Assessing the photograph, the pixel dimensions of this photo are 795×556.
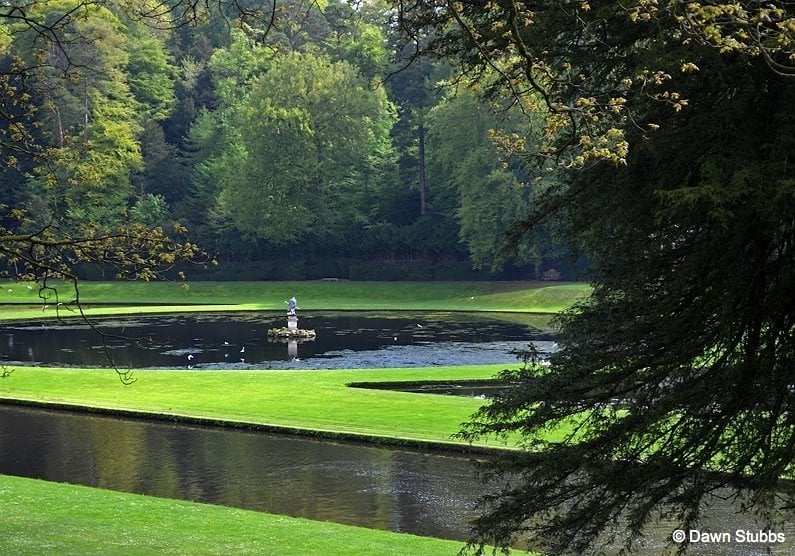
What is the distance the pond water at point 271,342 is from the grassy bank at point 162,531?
45.8 feet

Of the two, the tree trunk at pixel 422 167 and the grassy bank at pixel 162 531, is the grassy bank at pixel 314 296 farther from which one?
the grassy bank at pixel 162 531

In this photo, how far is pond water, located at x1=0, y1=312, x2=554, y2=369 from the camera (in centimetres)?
3481

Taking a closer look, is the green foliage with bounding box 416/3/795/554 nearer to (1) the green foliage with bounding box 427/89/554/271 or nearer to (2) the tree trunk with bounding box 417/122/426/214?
(1) the green foliage with bounding box 427/89/554/271

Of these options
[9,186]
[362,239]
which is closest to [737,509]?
[362,239]

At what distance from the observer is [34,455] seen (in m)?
18.7

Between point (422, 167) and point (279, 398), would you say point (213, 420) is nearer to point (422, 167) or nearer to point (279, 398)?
point (279, 398)

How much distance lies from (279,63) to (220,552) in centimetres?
6660

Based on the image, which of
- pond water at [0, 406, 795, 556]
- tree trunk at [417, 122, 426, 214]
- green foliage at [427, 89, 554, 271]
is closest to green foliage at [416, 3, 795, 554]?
pond water at [0, 406, 795, 556]

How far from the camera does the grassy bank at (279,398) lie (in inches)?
834

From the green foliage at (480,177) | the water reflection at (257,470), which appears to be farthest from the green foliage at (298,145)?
the water reflection at (257,470)

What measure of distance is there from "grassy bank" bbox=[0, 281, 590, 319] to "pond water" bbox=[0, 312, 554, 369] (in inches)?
234

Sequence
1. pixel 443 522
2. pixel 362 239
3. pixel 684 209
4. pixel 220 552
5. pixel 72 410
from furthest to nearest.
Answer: pixel 362 239 → pixel 72 410 → pixel 443 522 → pixel 220 552 → pixel 684 209

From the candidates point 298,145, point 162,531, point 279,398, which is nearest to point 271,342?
point 279,398

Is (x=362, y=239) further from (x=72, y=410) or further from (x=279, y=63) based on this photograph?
(x=72, y=410)
